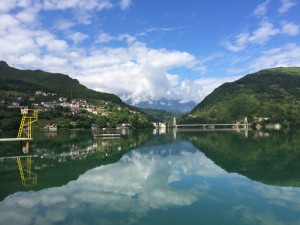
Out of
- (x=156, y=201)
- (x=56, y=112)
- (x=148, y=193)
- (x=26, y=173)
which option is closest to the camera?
(x=156, y=201)

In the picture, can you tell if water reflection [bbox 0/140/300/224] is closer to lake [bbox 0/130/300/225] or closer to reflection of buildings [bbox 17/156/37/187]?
lake [bbox 0/130/300/225]

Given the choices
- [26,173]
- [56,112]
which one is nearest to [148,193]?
[26,173]

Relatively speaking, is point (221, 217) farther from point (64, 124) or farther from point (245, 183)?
point (64, 124)

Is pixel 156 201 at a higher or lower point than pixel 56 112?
lower

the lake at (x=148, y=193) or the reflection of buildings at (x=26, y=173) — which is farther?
the reflection of buildings at (x=26, y=173)

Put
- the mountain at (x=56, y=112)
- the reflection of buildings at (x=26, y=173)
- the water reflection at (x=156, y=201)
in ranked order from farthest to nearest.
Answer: the mountain at (x=56, y=112) < the reflection of buildings at (x=26, y=173) < the water reflection at (x=156, y=201)

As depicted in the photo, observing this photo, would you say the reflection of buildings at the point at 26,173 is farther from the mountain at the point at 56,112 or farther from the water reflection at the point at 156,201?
the mountain at the point at 56,112

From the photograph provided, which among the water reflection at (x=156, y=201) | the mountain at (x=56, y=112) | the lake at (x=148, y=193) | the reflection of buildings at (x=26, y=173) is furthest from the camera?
the mountain at (x=56, y=112)

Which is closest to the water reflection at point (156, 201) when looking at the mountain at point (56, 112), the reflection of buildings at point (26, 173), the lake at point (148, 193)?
the lake at point (148, 193)

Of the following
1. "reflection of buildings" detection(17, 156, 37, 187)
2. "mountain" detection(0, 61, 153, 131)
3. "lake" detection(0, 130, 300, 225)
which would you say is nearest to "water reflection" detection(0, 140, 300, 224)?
"lake" detection(0, 130, 300, 225)

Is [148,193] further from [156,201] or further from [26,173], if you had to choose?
[26,173]

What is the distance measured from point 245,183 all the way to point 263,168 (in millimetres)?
9462

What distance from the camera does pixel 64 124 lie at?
138 metres

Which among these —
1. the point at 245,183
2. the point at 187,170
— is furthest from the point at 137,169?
the point at 245,183
